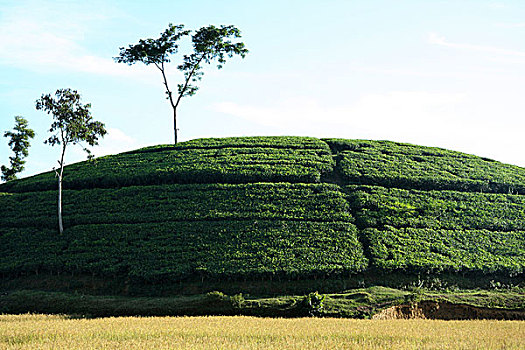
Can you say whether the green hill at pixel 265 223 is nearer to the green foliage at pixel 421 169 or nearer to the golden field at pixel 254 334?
the green foliage at pixel 421 169

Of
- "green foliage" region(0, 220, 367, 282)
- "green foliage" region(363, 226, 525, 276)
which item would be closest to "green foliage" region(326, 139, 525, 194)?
"green foliage" region(363, 226, 525, 276)

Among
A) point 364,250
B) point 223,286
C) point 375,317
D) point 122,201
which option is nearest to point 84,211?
point 122,201

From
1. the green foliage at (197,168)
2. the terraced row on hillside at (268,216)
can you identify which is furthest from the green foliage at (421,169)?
the green foliage at (197,168)

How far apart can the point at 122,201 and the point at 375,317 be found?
26.0 m

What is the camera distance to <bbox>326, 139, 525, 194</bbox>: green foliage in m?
45.6

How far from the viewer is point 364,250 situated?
113ft

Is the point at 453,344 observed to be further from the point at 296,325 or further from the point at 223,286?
the point at 223,286

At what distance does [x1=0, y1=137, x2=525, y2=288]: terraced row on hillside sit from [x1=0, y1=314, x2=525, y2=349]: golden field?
8.74 meters

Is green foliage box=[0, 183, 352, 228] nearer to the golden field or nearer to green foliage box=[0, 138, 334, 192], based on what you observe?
green foliage box=[0, 138, 334, 192]

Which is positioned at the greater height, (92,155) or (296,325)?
(92,155)

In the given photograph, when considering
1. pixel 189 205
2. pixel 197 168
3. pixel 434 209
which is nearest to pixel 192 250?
pixel 189 205

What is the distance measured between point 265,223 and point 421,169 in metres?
21.3

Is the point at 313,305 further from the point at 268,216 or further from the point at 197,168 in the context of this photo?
the point at 197,168

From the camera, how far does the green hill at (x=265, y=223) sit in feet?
106
